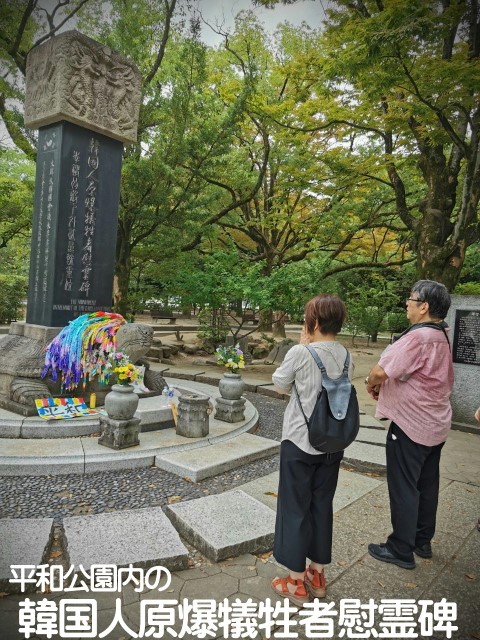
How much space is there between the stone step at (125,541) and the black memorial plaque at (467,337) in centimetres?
627

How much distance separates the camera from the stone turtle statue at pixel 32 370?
5227 millimetres

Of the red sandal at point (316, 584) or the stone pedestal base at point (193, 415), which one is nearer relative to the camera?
the red sandal at point (316, 584)

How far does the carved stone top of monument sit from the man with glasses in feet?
18.6

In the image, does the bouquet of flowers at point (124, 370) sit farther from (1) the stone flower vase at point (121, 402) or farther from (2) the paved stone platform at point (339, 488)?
(2) the paved stone platform at point (339, 488)

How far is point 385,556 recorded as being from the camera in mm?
3004

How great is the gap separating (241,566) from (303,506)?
889 millimetres

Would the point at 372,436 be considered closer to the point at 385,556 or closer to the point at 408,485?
the point at 385,556

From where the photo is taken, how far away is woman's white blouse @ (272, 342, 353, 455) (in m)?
2.34

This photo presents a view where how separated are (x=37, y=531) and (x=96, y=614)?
2.93 feet

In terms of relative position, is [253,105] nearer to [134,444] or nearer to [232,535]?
[134,444]

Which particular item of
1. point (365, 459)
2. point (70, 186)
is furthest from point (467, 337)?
point (70, 186)

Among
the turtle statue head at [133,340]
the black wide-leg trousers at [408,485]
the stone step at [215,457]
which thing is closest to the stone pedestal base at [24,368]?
the turtle statue head at [133,340]

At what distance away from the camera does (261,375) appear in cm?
1111

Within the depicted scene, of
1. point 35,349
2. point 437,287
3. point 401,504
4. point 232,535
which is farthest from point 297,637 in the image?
point 35,349
